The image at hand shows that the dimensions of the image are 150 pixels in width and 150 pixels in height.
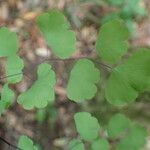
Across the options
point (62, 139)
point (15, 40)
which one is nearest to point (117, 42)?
point (15, 40)

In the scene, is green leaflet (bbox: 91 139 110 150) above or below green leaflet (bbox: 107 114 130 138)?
below

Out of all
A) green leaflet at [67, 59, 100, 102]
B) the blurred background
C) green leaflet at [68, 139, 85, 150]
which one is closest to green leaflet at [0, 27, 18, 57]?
green leaflet at [67, 59, 100, 102]

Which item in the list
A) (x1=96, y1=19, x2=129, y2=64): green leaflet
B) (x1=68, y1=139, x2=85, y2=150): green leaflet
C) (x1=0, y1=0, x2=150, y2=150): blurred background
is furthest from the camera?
(x1=0, y1=0, x2=150, y2=150): blurred background

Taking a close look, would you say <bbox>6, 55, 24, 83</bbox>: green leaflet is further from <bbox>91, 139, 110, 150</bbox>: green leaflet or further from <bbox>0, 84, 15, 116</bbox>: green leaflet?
<bbox>91, 139, 110, 150</bbox>: green leaflet

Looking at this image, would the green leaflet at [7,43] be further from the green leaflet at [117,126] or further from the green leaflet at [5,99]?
the green leaflet at [117,126]

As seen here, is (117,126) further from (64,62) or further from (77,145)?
(64,62)

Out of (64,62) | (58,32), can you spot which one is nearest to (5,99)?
(58,32)
